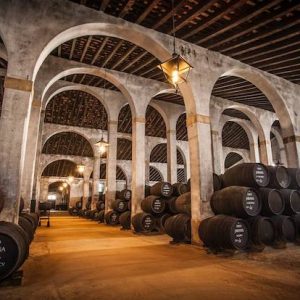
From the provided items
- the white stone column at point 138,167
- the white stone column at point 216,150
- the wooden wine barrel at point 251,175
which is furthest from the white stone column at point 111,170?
the wooden wine barrel at point 251,175

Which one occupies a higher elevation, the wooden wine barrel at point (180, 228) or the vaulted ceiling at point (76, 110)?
the vaulted ceiling at point (76, 110)

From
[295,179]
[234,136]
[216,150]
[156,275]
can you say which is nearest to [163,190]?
[295,179]

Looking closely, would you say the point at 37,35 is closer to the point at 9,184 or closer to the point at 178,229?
the point at 9,184

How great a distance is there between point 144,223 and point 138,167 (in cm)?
228

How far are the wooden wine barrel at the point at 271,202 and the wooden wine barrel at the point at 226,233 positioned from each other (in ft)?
2.75

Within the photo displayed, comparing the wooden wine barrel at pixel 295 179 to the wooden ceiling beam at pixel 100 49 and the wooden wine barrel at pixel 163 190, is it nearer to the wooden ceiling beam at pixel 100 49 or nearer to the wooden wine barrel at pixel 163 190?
the wooden wine barrel at pixel 163 190

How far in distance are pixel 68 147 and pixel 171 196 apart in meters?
16.3

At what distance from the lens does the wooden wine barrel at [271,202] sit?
6.24 m

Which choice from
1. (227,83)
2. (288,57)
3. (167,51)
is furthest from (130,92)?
(288,57)

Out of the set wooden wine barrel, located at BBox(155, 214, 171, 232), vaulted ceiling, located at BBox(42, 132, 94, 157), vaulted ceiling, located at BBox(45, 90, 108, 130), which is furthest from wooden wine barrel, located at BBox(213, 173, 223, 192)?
vaulted ceiling, located at BBox(42, 132, 94, 157)

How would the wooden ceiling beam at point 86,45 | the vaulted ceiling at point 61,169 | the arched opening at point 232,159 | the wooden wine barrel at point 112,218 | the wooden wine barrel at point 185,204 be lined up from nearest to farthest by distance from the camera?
1. the wooden wine barrel at point 185,204
2. the wooden ceiling beam at point 86,45
3. the wooden wine barrel at point 112,218
4. the arched opening at point 232,159
5. the vaulted ceiling at point 61,169

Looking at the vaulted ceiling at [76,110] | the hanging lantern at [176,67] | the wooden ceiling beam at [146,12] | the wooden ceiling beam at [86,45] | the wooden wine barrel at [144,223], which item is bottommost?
the wooden wine barrel at [144,223]

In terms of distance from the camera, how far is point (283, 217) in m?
6.54

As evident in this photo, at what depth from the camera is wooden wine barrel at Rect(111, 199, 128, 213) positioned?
1171cm
